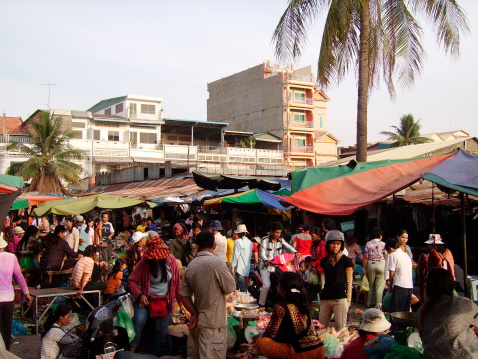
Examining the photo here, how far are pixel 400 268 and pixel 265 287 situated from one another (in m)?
2.58

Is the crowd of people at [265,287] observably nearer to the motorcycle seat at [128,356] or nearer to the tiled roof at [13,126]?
the motorcycle seat at [128,356]

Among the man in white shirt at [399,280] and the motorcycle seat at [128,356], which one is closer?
the motorcycle seat at [128,356]

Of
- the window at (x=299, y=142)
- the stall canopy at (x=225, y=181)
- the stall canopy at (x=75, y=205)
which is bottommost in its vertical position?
the stall canopy at (x=75, y=205)

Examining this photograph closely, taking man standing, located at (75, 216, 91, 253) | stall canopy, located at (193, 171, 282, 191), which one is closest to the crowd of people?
stall canopy, located at (193, 171, 282, 191)

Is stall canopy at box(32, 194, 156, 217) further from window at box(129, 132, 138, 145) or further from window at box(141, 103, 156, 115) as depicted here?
window at box(141, 103, 156, 115)

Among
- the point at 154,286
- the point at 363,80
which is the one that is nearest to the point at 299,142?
the point at 363,80

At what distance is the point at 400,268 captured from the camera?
7961mm

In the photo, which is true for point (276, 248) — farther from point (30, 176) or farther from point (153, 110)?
point (153, 110)

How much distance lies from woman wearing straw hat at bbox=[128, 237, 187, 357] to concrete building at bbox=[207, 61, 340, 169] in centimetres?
4730

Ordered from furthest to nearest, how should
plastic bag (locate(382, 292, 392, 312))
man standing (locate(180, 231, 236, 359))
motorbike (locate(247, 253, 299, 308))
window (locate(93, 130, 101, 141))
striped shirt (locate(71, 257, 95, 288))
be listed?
1. window (locate(93, 130, 101, 141))
2. motorbike (locate(247, 253, 299, 308))
3. striped shirt (locate(71, 257, 95, 288))
4. plastic bag (locate(382, 292, 392, 312))
5. man standing (locate(180, 231, 236, 359))

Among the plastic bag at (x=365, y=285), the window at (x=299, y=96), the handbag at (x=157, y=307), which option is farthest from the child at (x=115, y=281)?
the window at (x=299, y=96)

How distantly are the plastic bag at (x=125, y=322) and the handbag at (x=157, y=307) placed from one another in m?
0.31

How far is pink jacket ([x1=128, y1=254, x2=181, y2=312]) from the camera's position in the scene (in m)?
5.79

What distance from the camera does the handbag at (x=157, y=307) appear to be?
579 centimetres
